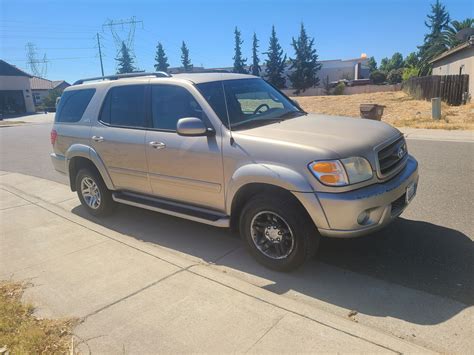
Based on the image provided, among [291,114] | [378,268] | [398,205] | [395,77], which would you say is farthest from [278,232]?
[395,77]

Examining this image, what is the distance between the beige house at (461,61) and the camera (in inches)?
895

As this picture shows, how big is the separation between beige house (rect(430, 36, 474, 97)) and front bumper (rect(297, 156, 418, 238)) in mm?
21315

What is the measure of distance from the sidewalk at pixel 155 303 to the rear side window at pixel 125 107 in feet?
4.75

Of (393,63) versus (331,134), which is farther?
(393,63)

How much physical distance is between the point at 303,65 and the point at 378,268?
74501mm

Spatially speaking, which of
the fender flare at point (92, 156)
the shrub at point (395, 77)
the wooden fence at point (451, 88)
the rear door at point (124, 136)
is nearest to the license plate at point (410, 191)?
the rear door at point (124, 136)

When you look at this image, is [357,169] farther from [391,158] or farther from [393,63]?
[393,63]

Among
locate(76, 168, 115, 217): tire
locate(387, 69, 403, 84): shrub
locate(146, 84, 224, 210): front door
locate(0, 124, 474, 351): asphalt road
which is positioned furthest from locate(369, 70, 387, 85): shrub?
locate(146, 84, 224, 210): front door

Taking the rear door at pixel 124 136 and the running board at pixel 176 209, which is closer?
the running board at pixel 176 209

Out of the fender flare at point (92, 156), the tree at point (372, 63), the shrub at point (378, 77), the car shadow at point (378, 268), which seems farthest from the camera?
the tree at point (372, 63)

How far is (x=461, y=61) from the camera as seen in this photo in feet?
85.6

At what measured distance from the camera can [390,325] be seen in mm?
3029

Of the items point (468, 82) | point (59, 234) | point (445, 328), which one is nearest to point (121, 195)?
point (59, 234)

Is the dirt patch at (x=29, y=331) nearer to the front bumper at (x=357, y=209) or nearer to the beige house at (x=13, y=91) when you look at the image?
the front bumper at (x=357, y=209)
